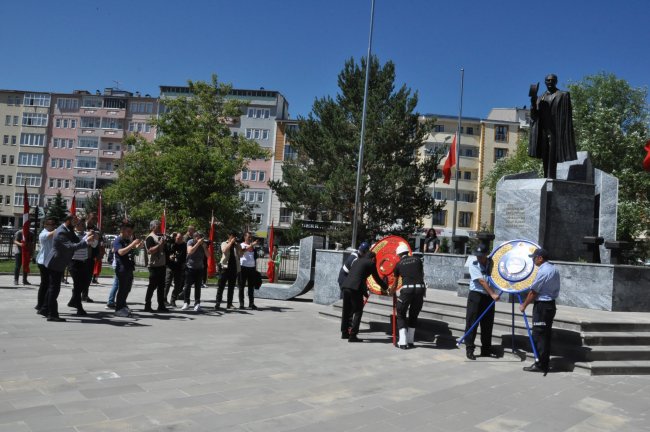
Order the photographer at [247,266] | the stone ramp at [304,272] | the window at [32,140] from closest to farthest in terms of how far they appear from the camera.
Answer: the photographer at [247,266] → the stone ramp at [304,272] → the window at [32,140]

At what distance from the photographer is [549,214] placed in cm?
1246

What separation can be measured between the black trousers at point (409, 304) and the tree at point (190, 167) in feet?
58.3

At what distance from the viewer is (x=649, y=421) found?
18.5ft

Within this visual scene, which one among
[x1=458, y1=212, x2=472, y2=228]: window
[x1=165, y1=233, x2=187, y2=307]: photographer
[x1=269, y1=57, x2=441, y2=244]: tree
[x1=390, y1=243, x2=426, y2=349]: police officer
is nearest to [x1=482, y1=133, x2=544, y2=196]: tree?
[x1=269, y1=57, x2=441, y2=244]: tree

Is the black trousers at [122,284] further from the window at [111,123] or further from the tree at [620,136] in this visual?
the window at [111,123]

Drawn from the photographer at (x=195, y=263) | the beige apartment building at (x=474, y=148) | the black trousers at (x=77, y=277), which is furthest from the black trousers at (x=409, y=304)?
the beige apartment building at (x=474, y=148)

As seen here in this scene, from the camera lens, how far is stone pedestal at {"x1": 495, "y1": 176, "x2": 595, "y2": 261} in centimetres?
1234

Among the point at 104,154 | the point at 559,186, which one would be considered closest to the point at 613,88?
the point at 559,186

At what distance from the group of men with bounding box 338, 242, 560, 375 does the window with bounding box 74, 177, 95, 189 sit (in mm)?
71236

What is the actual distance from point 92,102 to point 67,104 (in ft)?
11.9

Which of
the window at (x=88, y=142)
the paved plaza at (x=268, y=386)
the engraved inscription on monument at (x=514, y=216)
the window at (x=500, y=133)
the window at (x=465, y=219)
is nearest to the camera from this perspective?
the paved plaza at (x=268, y=386)

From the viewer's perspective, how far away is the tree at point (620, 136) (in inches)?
1335

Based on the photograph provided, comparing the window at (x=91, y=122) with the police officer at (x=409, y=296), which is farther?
the window at (x=91, y=122)

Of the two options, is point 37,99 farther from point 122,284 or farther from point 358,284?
point 358,284
